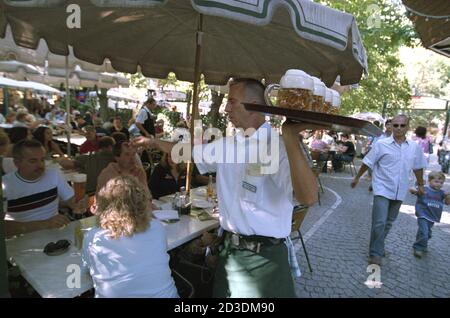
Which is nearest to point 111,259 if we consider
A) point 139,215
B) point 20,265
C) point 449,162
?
point 139,215

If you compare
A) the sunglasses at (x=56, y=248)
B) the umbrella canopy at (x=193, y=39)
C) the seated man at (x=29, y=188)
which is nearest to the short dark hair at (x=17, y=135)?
the umbrella canopy at (x=193, y=39)

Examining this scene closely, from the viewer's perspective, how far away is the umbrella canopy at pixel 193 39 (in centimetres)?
222

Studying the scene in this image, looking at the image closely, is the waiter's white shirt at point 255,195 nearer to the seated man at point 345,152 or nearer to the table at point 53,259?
the table at point 53,259

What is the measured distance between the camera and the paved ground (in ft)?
12.6

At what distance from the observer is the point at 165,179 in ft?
15.4

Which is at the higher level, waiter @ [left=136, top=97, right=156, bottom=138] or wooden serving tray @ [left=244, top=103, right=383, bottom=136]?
wooden serving tray @ [left=244, top=103, right=383, bottom=136]

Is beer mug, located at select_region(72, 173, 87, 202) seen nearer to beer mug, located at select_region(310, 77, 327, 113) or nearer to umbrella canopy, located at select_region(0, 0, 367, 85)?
umbrella canopy, located at select_region(0, 0, 367, 85)

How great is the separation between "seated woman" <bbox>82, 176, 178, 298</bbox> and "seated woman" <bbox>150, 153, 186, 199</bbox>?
2.41 metres

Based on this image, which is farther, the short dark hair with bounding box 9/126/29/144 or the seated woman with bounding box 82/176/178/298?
the short dark hair with bounding box 9/126/29/144

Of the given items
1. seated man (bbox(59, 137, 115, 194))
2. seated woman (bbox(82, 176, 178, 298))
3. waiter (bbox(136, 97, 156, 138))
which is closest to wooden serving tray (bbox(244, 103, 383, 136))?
seated woman (bbox(82, 176, 178, 298))

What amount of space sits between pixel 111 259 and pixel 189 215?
4.43ft

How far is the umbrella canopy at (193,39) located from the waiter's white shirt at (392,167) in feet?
5.17

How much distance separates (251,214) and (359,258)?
3507 millimetres

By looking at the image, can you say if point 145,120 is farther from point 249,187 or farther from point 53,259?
point 249,187
